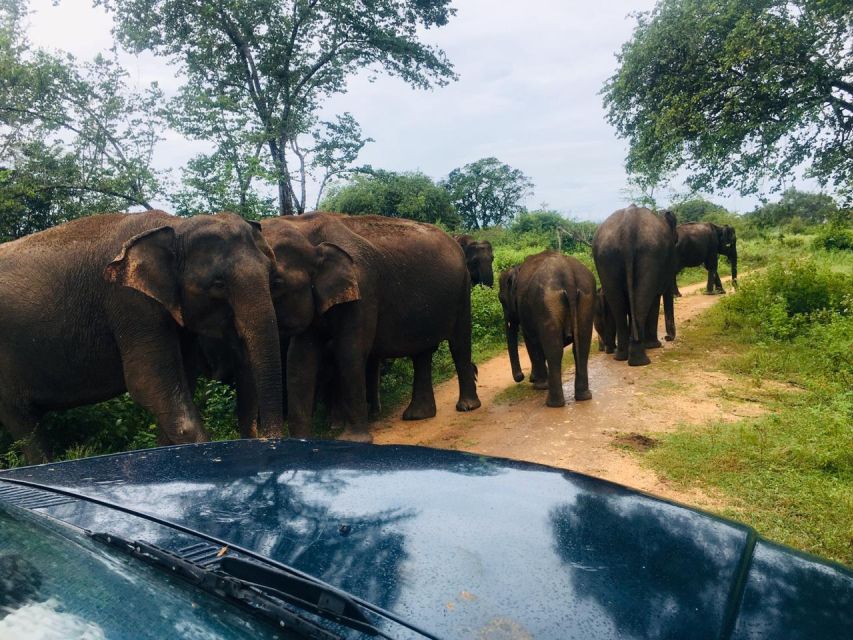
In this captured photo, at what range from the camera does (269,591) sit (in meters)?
1.38

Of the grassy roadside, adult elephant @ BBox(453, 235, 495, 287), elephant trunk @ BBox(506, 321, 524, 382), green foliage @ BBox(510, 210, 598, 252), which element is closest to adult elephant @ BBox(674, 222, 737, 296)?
adult elephant @ BBox(453, 235, 495, 287)

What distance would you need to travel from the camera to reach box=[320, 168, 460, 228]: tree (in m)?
26.7

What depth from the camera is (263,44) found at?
1745cm

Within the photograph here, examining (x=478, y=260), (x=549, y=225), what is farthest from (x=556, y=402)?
(x=549, y=225)

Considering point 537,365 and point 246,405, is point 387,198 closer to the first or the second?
point 537,365

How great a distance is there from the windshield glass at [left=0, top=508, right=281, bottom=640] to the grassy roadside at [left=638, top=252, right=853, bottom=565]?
3.61 m

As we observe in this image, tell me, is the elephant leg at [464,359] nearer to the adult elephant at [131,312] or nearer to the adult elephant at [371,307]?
the adult elephant at [371,307]

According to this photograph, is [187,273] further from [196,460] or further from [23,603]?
[23,603]

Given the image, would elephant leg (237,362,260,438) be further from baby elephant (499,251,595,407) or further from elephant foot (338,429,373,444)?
baby elephant (499,251,595,407)

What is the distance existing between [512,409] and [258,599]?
6741mm

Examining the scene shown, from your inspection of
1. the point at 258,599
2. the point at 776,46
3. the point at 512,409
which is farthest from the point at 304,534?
the point at 776,46

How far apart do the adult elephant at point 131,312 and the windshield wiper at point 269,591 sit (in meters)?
3.56

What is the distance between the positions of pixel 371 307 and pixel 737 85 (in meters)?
9.21

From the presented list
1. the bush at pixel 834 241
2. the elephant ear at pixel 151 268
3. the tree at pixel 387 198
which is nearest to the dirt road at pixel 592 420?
the elephant ear at pixel 151 268
